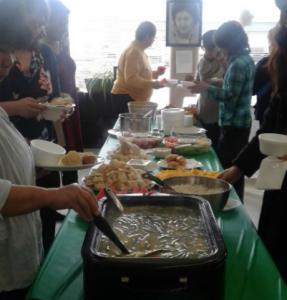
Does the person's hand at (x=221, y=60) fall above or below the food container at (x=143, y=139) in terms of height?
above

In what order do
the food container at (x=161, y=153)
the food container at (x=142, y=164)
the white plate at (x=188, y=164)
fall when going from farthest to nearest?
1. the food container at (x=161, y=153)
2. the white plate at (x=188, y=164)
3. the food container at (x=142, y=164)

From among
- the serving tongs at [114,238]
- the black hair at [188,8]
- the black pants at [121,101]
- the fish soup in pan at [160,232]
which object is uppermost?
the black hair at [188,8]

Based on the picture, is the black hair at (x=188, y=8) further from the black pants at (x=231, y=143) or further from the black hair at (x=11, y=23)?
the black hair at (x=11, y=23)

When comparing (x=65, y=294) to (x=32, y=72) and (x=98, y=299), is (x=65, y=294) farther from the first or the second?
(x=32, y=72)

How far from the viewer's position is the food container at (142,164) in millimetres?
1721

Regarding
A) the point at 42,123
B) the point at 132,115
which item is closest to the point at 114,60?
the point at 132,115

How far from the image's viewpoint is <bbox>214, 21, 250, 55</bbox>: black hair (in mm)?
2523

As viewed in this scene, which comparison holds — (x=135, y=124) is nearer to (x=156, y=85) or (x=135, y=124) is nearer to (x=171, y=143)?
(x=171, y=143)

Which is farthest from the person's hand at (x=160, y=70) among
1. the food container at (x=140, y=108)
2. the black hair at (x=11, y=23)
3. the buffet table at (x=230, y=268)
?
the black hair at (x=11, y=23)

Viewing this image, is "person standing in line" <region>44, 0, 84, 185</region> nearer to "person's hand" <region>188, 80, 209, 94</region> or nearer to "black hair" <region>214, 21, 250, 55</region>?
"person's hand" <region>188, 80, 209, 94</region>

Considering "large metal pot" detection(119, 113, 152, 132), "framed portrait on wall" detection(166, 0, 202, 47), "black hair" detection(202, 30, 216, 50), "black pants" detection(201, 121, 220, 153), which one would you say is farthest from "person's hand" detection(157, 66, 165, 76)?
"large metal pot" detection(119, 113, 152, 132)

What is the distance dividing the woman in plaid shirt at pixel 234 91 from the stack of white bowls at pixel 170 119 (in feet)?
0.99

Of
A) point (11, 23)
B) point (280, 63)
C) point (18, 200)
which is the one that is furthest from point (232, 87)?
point (18, 200)

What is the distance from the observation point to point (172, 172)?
5.45 feet
